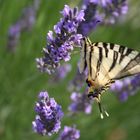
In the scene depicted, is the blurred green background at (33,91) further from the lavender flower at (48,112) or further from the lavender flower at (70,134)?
the lavender flower at (48,112)

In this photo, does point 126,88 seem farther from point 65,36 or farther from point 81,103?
point 65,36

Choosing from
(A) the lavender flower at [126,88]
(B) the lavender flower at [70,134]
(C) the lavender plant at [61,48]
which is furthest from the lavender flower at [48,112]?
(A) the lavender flower at [126,88]

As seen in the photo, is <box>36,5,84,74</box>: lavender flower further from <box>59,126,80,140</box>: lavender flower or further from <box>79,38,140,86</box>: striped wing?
<box>59,126,80,140</box>: lavender flower

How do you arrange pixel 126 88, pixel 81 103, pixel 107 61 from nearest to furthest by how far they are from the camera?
pixel 107 61, pixel 81 103, pixel 126 88

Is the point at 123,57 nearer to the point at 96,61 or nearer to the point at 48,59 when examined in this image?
the point at 96,61

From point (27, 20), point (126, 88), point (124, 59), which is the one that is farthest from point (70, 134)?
point (27, 20)

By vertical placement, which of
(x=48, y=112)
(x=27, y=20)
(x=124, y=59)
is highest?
(x=27, y=20)

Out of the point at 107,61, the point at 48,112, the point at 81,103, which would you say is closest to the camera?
the point at 48,112
